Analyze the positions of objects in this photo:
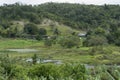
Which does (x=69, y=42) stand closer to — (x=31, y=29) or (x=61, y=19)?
(x=31, y=29)

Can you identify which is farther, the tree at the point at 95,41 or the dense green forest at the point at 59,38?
the tree at the point at 95,41

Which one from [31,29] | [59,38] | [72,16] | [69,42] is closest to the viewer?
[69,42]

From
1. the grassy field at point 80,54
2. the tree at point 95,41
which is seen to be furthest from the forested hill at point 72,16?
the grassy field at point 80,54

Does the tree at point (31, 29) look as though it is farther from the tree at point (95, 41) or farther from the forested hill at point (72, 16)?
the tree at point (95, 41)

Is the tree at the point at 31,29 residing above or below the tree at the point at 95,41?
below

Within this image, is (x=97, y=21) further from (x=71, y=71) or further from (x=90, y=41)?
(x=71, y=71)

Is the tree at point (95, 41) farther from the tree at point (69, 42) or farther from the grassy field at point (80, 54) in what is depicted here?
the grassy field at point (80, 54)

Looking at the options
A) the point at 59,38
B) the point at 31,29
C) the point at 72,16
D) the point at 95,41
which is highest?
the point at 95,41

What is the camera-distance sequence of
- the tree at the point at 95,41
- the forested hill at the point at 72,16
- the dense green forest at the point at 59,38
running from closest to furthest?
1. the dense green forest at the point at 59,38
2. the tree at the point at 95,41
3. the forested hill at the point at 72,16

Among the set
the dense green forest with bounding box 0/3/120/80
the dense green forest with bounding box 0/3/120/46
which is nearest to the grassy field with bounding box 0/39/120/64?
the dense green forest with bounding box 0/3/120/80

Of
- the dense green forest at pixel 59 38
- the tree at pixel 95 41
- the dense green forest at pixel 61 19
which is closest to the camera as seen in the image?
the dense green forest at pixel 59 38

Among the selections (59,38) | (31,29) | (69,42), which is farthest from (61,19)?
(69,42)

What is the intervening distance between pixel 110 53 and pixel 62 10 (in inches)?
3865

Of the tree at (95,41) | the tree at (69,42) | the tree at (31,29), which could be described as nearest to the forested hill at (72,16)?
the tree at (31,29)
